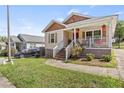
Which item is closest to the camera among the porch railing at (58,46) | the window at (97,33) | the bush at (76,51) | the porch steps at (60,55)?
the bush at (76,51)

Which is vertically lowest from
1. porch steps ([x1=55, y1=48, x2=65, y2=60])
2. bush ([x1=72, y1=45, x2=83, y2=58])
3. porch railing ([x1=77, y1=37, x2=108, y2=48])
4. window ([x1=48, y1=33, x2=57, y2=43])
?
porch steps ([x1=55, y1=48, x2=65, y2=60])

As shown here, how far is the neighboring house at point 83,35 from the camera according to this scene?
16.3 m

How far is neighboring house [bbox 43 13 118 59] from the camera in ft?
53.5

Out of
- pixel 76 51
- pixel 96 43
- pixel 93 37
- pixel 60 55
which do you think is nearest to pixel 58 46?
pixel 60 55

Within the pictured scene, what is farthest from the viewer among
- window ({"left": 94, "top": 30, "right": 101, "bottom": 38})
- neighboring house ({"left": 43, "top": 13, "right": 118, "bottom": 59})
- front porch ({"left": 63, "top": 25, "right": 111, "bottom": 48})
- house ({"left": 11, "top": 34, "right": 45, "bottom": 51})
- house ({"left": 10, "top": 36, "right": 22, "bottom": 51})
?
house ({"left": 11, "top": 34, "right": 45, "bottom": 51})

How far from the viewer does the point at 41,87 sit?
7.45 metres

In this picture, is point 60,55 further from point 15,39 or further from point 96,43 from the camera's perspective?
point 15,39

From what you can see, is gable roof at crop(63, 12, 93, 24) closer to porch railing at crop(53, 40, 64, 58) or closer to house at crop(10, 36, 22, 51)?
porch railing at crop(53, 40, 64, 58)

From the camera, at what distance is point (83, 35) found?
20.3m

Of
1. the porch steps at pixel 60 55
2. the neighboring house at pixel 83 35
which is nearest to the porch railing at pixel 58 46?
the neighboring house at pixel 83 35

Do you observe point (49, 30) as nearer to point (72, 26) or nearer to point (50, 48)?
point (50, 48)

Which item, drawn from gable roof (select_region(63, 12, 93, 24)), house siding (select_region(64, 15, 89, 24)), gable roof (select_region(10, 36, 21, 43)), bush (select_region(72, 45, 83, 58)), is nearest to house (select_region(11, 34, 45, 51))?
gable roof (select_region(10, 36, 21, 43))

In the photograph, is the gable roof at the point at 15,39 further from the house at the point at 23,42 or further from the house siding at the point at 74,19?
the house siding at the point at 74,19
